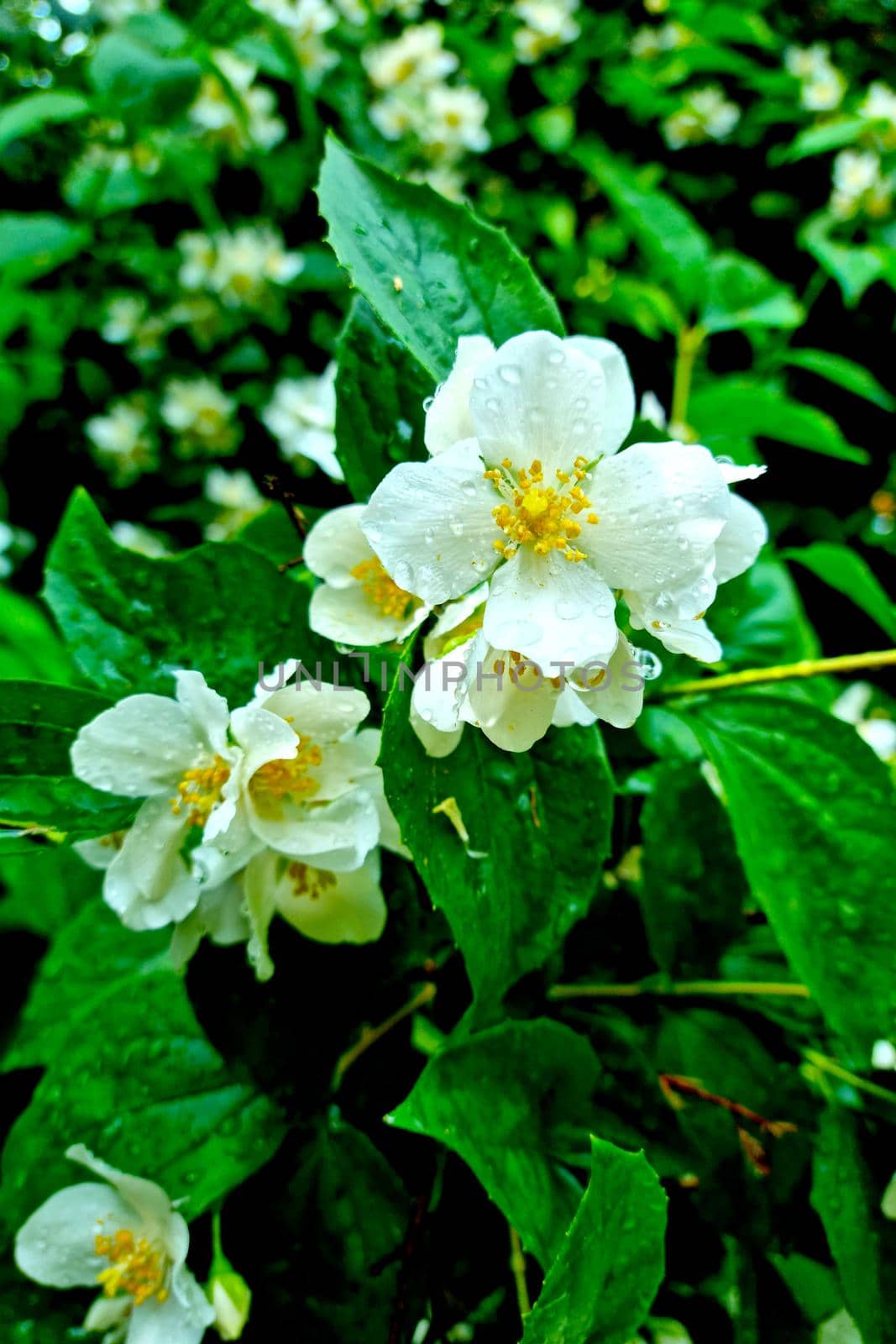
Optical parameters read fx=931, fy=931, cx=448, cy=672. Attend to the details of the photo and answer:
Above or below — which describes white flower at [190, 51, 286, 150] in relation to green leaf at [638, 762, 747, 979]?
above

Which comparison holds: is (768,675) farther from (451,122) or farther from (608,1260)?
(451,122)

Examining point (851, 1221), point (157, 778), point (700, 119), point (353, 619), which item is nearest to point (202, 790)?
point (157, 778)

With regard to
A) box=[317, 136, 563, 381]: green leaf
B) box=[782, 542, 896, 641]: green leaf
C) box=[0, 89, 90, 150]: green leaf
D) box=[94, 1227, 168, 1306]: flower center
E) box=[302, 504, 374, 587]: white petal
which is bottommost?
box=[94, 1227, 168, 1306]: flower center

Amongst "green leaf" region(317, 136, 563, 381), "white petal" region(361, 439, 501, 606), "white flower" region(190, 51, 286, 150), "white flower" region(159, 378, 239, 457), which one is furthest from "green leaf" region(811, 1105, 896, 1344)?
"white flower" region(190, 51, 286, 150)

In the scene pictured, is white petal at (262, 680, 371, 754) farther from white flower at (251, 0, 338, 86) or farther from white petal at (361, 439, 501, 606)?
white flower at (251, 0, 338, 86)

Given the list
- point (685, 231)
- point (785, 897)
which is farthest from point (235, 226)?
point (785, 897)

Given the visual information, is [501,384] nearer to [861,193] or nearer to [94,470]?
[861,193]

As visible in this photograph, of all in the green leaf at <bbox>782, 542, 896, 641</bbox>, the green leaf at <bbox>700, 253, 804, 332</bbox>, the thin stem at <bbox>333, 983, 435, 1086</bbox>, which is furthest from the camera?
the green leaf at <bbox>700, 253, 804, 332</bbox>
